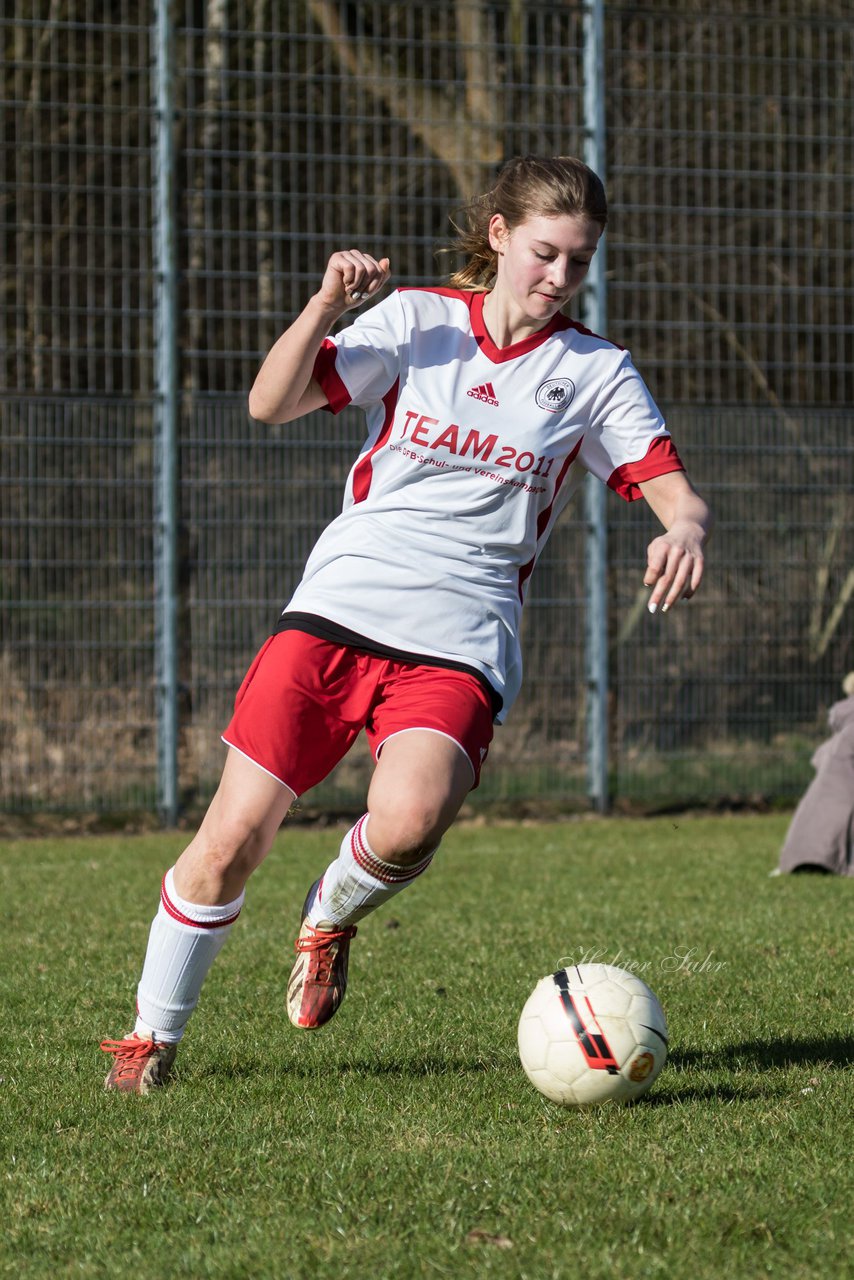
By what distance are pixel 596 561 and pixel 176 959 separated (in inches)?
298

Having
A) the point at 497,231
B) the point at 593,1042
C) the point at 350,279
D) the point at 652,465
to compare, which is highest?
the point at 497,231

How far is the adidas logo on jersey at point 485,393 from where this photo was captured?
13.5 feet

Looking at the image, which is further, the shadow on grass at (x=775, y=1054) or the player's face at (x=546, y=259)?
the shadow on grass at (x=775, y=1054)

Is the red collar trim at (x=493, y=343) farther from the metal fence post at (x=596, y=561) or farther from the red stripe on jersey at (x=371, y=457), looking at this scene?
the metal fence post at (x=596, y=561)

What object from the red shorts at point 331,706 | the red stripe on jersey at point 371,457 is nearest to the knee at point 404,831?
the red shorts at point 331,706

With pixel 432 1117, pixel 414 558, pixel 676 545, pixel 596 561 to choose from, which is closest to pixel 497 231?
pixel 414 558

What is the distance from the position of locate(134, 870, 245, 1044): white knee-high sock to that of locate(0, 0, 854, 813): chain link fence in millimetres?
6572

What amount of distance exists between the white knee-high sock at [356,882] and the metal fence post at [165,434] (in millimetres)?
6381

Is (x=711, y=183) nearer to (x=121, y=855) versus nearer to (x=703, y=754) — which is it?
(x=703, y=754)

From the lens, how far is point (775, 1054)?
172 inches

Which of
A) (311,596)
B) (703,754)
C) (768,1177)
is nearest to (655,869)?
(703,754)

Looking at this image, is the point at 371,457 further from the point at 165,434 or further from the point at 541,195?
the point at 165,434

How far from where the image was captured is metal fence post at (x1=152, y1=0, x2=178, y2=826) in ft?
34.6

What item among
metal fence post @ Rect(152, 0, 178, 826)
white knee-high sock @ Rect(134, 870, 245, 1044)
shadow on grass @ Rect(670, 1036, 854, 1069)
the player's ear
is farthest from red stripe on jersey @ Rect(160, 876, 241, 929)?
metal fence post @ Rect(152, 0, 178, 826)
